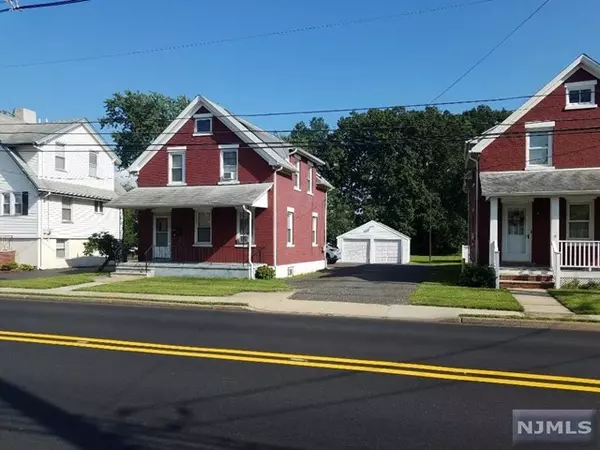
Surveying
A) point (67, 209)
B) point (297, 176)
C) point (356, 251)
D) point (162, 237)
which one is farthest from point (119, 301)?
point (356, 251)

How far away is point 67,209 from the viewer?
1271 inches

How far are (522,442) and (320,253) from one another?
27.0 meters

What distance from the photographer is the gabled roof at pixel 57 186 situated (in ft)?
96.7

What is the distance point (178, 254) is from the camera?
24922mm

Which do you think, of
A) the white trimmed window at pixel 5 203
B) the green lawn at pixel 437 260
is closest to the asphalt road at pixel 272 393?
the white trimmed window at pixel 5 203

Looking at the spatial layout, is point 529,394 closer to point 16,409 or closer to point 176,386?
point 176,386

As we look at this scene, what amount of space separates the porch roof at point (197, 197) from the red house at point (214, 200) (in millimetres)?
48

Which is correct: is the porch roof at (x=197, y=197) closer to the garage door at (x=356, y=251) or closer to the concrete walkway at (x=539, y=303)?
the concrete walkway at (x=539, y=303)

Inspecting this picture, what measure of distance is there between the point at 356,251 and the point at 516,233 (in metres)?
24.4

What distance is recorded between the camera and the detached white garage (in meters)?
44.9

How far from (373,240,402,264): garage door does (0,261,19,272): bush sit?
27.7m

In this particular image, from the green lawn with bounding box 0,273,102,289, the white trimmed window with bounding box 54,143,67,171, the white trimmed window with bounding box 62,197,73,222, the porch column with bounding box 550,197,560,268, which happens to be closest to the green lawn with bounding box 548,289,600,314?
the porch column with bounding box 550,197,560,268

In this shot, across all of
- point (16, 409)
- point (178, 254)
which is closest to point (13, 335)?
point (16, 409)

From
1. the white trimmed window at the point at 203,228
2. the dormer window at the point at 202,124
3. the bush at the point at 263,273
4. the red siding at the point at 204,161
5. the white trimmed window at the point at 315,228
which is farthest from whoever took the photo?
the white trimmed window at the point at 315,228
